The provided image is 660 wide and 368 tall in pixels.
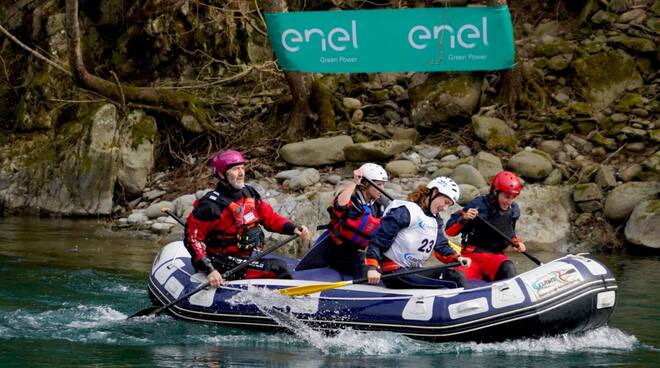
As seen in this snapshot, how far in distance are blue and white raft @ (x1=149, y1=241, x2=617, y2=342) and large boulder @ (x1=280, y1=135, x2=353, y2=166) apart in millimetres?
6847

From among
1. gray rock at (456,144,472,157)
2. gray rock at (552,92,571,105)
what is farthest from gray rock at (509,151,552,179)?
gray rock at (552,92,571,105)

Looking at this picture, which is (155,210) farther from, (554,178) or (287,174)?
(554,178)

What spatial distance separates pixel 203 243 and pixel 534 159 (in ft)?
22.6

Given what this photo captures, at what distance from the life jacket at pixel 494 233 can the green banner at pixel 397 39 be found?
5.74 meters

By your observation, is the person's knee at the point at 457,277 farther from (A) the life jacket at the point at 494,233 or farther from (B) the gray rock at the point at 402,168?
(B) the gray rock at the point at 402,168

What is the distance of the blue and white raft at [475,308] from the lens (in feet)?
26.0

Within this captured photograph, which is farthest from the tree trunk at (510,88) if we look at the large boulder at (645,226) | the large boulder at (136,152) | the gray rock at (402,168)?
the large boulder at (136,152)

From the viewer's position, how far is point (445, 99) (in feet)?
51.4

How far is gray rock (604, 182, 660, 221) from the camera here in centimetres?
1317

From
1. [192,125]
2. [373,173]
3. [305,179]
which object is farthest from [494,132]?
[373,173]

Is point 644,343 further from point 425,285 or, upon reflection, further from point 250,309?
point 250,309

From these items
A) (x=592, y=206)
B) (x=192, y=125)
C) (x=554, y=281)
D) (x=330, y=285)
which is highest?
(x=192, y=125)

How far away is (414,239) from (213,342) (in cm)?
180

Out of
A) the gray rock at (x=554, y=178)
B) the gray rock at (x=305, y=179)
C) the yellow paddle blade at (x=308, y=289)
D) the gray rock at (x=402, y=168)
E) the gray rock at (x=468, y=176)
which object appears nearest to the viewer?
the yellow paddle blade at (x=308, y=289)
